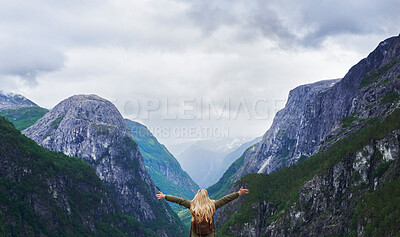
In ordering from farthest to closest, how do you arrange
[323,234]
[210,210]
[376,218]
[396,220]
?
[323,234], [376,218], [396,220], [210,210]

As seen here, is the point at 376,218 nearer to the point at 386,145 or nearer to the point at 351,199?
the point at 351,199

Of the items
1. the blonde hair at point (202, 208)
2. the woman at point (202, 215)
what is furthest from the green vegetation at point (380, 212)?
the blonde hair at point (202, 208)

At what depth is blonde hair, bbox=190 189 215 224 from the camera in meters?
15.6

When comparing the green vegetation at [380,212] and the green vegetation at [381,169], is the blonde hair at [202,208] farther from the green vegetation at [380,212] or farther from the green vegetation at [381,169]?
A: the green vegetation at [381,169]

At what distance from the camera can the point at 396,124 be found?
7662 inches

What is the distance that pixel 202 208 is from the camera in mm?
15680

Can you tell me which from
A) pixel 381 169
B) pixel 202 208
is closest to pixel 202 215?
pixel 202 208

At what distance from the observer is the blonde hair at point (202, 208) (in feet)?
51.1

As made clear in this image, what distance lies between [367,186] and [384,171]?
11930 mm

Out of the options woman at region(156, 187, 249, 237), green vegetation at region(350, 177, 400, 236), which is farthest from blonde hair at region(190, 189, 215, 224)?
green vegetation at region(350, 177, 400, 236)

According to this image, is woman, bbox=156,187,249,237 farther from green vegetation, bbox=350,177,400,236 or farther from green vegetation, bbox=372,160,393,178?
green vegetation, bbox=372,160,393,178

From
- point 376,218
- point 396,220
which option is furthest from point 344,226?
point 396,220

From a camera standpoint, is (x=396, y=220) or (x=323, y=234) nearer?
(x=396, y=220)

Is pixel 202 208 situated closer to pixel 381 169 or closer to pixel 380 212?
pixel 380 212
